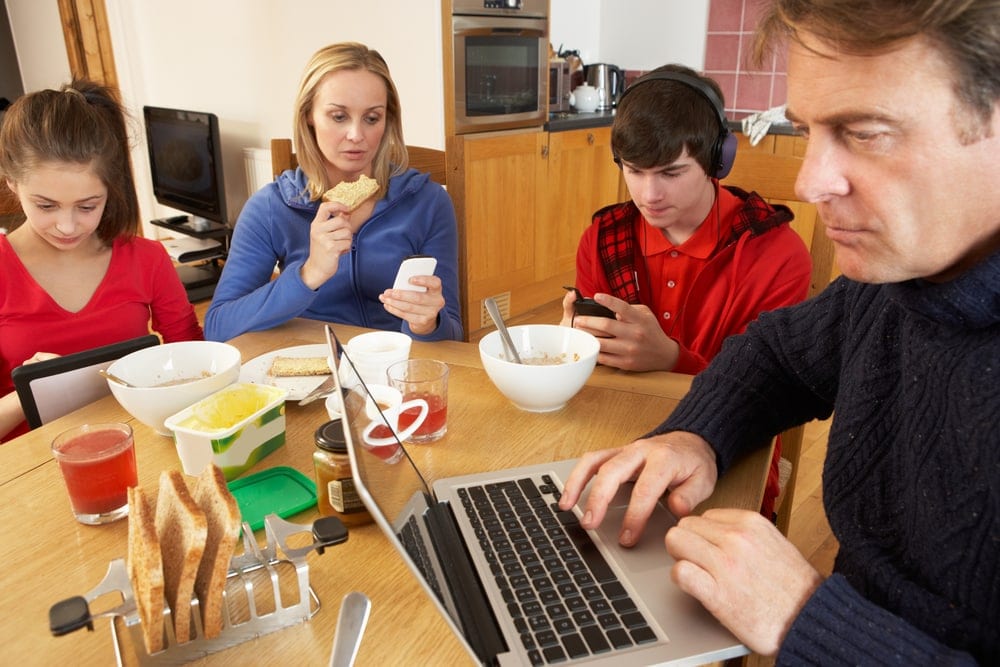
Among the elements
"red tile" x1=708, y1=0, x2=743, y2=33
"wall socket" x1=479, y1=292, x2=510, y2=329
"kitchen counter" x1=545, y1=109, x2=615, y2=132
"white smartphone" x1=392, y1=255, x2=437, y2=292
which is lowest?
"wall socket" x1=479, y1=292, x2=510, y2=329

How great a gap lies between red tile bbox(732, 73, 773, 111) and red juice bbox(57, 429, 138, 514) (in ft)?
12.4

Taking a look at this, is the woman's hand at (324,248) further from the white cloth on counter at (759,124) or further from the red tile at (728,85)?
the red tile at (728,85)

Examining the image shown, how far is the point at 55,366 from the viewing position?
3.82 feet

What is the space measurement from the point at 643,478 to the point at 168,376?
758mm

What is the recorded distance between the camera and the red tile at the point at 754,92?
3896mm

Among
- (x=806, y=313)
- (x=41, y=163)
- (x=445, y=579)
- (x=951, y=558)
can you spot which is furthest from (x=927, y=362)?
(x=41, y=163)

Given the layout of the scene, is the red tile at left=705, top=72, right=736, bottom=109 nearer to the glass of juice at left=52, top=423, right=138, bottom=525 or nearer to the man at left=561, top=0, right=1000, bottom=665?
the man at left=561, top=0, right=1000, bottom=665

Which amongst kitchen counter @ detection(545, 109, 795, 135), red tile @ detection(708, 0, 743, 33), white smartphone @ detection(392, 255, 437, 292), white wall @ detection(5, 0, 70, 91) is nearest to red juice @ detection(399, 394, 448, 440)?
A: white smartphone @ detection(392, 255, 437, 292)

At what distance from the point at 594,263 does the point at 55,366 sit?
1.11 meters

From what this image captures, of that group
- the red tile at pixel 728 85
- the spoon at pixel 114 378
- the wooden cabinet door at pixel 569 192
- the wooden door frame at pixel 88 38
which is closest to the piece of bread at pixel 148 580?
the spoon at pixel 114 378

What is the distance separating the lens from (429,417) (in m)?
1.06

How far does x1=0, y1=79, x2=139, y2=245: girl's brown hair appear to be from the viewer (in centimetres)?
149

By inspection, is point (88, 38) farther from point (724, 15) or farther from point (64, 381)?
point (64, 381)

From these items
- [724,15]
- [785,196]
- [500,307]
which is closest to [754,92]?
[724,15]
